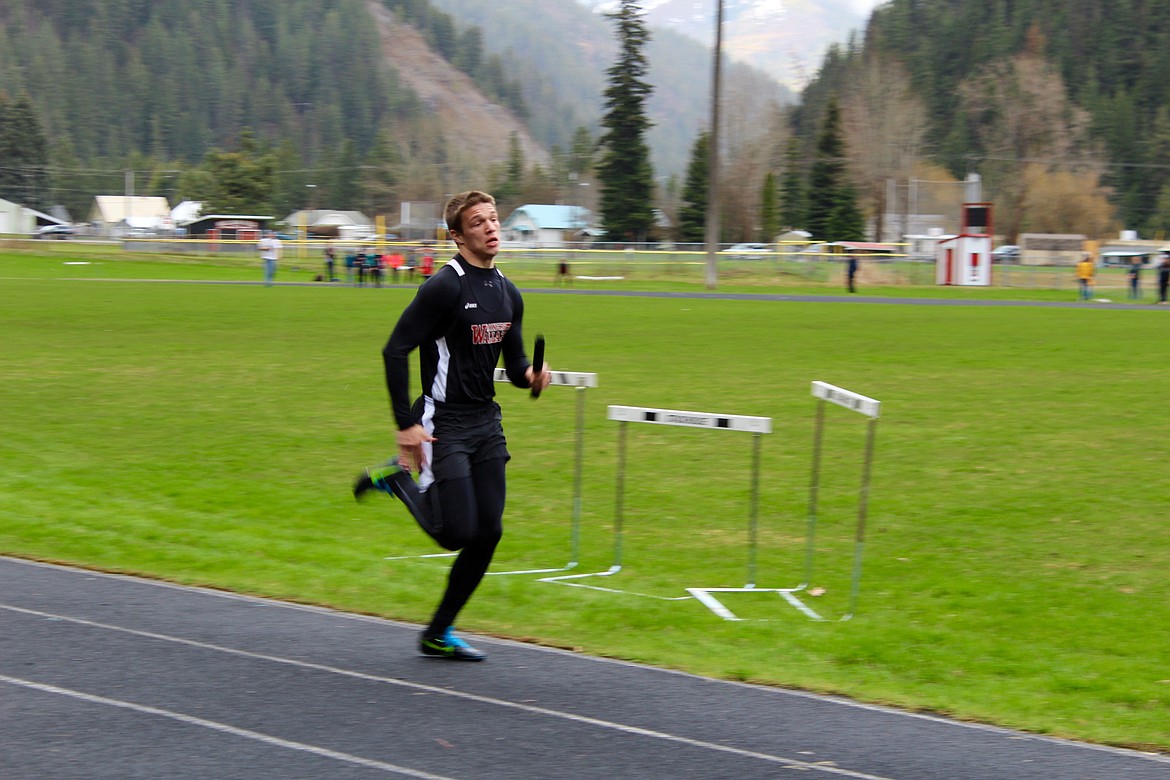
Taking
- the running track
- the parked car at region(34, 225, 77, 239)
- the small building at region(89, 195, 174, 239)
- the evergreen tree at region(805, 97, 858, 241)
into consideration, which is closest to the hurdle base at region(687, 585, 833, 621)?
the running track

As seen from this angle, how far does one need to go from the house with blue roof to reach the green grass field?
3755 inches

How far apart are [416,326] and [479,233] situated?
0.52 metres

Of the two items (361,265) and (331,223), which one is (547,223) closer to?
(331,223)

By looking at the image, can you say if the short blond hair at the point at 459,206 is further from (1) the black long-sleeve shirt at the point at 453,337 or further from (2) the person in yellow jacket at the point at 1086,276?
(2) the person in yellow jacket at the point at 1086,276

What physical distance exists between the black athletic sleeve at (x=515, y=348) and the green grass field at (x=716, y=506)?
4.67 ft

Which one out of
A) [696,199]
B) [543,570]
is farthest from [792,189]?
[543,570]

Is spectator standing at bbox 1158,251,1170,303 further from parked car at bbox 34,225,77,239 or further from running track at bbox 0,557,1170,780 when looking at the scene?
parked car at bbox 34,225,77,239

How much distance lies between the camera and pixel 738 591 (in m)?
7.79

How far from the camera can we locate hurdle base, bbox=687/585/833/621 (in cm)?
724

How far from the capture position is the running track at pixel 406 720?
4.86m

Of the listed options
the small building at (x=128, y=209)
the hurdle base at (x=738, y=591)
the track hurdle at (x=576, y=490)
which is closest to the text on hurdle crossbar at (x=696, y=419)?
the track hurdle at (x=576, y=490)

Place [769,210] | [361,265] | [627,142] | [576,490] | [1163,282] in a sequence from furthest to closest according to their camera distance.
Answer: [769,210]
[627,142]
[361,265]
[1163,282]
[576,490]

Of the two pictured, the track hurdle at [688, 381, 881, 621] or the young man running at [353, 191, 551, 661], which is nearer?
the young man running at [353, 191, 551, 661]

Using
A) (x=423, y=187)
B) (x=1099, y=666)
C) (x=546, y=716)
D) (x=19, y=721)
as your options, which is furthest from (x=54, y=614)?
(x=423, y=187)
